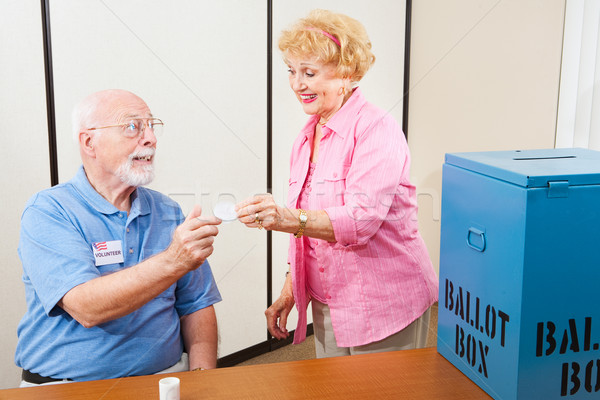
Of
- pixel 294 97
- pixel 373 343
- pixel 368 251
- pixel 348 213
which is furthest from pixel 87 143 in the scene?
pixel 294 97

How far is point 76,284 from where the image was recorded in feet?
4.16

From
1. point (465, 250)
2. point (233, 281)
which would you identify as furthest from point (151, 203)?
point (233, 281)

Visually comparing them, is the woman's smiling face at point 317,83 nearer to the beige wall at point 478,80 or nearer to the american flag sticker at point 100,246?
the american flag sticker at point 100,246

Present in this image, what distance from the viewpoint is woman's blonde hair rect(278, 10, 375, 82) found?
1606mm

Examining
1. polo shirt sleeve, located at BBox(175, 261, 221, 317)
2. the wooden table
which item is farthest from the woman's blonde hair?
the wooden table

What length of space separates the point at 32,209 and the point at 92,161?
0.20 m

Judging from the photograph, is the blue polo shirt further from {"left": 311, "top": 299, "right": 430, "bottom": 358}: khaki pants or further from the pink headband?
the pink headband

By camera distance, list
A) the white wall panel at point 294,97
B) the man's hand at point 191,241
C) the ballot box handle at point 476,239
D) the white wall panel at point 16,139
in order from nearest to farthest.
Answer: the ballot box handle at point 476,239 < the man's hand at point 191,241 < the white wall panel at point 16,139 < the white wall panel at point 294,97

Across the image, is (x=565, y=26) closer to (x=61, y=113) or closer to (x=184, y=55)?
(x=184, y=55)

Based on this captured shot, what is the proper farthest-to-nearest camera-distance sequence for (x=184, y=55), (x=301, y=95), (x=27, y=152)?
(x=184, y=55) < (x=27, y=152) < (x=301, y=95)

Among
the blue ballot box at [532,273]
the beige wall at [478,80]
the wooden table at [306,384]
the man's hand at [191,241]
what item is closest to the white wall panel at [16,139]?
the man's hand at [191,241]

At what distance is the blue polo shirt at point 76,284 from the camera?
1306 millimetres

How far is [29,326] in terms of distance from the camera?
54.0 inches

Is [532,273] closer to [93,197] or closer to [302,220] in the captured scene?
[302,220]
